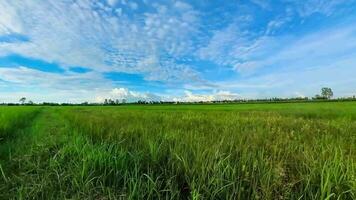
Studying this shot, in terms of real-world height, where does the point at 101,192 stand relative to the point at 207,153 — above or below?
below

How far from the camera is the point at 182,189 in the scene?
337 cm

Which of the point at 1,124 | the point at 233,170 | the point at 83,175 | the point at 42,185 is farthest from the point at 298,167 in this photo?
the point at 1,124

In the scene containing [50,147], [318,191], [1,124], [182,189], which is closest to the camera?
[318,191]

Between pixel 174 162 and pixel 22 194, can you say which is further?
pixel 174 162

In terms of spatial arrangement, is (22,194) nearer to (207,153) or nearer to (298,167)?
(207,153)

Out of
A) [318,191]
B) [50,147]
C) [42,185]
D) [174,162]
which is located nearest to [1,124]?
[50,147]

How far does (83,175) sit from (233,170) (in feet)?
5.86

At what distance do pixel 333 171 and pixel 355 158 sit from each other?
141 cm

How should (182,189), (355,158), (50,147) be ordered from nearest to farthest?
(182,189)
(355,158)
(50,147)

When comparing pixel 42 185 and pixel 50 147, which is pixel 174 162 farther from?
pixel 50 147

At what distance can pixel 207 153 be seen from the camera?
3850 mm

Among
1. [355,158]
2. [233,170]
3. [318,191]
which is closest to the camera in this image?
[318,191]

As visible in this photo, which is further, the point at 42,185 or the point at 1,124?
the point at 1,124

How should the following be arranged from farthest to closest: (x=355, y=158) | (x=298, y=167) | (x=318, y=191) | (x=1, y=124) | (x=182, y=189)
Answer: (x=1, y=124)
(x=355, y=158)
(x=298, y=167)
(x=182, y=189)
(x=318, y=191)
